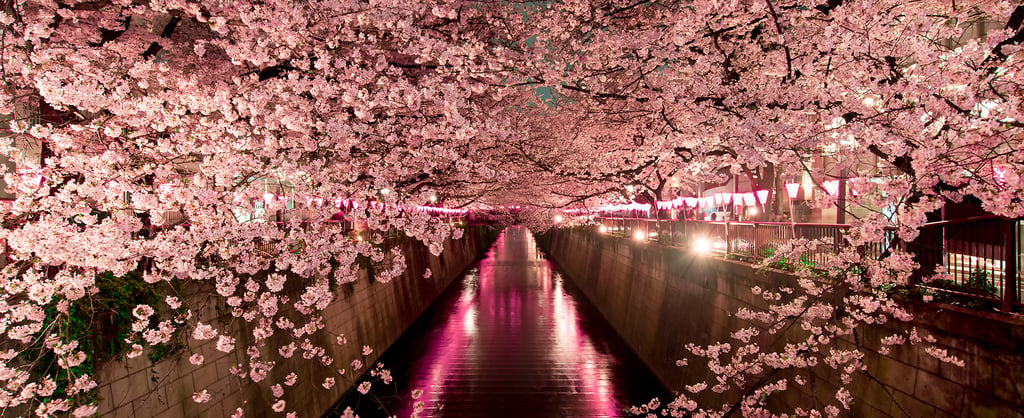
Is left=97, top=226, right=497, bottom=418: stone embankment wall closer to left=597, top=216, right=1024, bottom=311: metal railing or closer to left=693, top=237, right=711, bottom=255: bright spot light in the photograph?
left=597, top=216, right=1024, bottom=311: metal railing

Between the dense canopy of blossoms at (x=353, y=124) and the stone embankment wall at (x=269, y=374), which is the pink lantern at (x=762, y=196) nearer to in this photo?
the dense canopy of blossoms at (x=353, y=124)

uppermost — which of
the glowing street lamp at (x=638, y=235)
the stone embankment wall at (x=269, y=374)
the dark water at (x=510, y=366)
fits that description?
the glowing street lamp at (x=638, y=235)

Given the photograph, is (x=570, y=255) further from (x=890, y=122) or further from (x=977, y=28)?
(x=890, y=122)

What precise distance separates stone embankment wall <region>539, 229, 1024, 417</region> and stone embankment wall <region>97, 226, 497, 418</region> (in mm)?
8463

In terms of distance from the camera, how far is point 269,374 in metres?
9.16

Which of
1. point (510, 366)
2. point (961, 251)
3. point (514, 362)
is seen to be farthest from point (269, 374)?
point (961, 251)

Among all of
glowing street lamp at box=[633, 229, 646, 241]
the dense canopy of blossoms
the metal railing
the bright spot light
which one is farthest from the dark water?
the metal railing

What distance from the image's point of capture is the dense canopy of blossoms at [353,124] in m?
4.31

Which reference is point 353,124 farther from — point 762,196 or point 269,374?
point 762,196

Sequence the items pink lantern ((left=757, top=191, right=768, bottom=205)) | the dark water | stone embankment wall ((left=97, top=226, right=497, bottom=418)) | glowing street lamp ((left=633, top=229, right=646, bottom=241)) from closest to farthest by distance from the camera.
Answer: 1. stone embankment wall ((left=97, top=226, right=497, bottom=418))
2. the dark water
3. pink lantern ((left=757, top=191, right=768, bottom=205))
4. glowing street lamp ((left=633, top=229, right=646, bottom=241))

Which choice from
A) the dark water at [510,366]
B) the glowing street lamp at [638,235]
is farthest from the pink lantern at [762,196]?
the dark water at [510,366]

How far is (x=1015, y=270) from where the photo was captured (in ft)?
14.4

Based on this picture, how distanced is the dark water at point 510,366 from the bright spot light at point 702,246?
4240mm

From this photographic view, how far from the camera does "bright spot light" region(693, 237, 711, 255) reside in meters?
12.0
